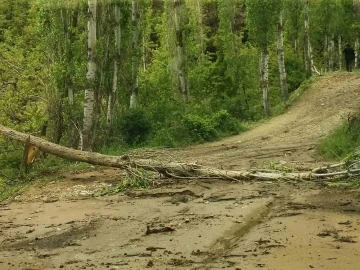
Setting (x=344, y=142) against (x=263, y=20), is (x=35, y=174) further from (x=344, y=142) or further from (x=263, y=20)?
(x=263, y=20)

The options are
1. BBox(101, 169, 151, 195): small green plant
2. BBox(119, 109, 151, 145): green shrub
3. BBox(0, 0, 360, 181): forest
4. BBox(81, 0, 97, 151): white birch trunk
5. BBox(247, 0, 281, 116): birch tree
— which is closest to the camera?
BBox(101, 169, 151, 195): small green plant

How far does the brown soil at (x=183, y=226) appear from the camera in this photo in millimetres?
7168

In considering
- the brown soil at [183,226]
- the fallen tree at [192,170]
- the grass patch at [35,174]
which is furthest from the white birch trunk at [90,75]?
the fallen tree at [192,170]

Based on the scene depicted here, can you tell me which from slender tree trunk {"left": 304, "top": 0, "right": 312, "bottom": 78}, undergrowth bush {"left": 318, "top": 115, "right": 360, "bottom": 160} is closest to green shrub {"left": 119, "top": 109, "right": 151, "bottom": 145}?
undergrowth bush {"left": 318, "top": 115, "right": 360, "bottom": 160}

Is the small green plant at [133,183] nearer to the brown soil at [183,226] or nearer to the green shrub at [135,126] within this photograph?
the brown soil at [183,226]

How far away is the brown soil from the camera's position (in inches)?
282

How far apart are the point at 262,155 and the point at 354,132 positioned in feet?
10.1

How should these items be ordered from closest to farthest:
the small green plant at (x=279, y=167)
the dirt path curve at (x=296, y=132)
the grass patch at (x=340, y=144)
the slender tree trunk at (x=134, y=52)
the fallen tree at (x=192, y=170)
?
the fallen tree at (x=192, y=170)
the small green plant at (x=279, y=167)
the grass patch at (x=340, y=144)
the dirt path curve at (x=296, y=132)
the slender tree trunk at (x=134, y=52)

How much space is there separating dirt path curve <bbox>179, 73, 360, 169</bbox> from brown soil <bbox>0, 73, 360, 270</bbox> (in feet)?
5.11

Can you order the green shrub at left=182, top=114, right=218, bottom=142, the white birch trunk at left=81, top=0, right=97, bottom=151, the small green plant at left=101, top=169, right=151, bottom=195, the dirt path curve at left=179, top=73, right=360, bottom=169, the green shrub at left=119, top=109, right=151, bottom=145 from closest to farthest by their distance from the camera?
the small green plant at left=101, top=169, right=151, bottom=195 → the dirt path curve at left=179, top=73, right=360, bottom=169 → the white birch trunk at left=81, top=0, right=97, bottom=151 → the green shrub at left=182, top=114, right=218, bottom=142 → the green shrub at left=119, top=109, right=151, bottom=145

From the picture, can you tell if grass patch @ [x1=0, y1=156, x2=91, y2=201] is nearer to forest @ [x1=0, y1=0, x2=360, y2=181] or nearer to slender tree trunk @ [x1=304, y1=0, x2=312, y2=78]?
forest @ [x1=0, y1=0, x2=360, y2=181]

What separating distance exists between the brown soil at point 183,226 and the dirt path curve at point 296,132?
1.56m

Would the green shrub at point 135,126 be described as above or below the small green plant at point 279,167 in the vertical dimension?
above

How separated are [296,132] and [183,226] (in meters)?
15.2
